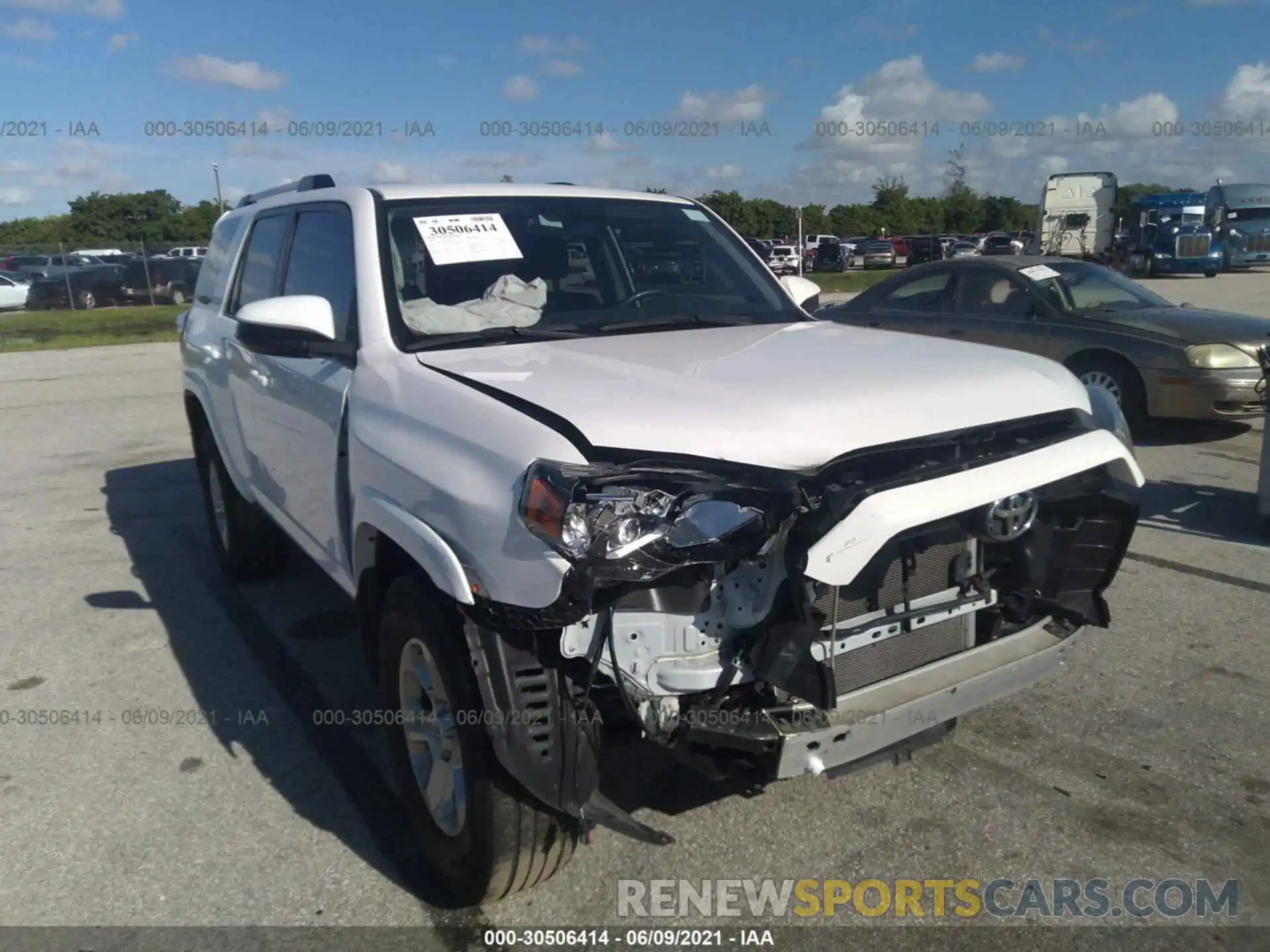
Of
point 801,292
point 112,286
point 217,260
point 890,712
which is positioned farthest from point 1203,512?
point 112,286

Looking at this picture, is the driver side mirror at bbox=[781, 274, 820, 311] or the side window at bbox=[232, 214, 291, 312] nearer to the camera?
the driver side mirror at bbox=[781, 274, 820, 311]

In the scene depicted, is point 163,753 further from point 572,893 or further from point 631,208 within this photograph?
point 631,208

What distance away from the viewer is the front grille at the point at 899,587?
258 cm

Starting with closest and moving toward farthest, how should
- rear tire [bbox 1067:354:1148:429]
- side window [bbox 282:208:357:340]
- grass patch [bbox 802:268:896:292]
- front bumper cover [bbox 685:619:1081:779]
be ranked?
1. front bumper cover [bbox 685:619:1081:779]
2. side window [bbox 282:208:357:340]
3. rear tire [bbox 1067:354:1148:429]
4. grass patch [bbox 802:268:896:292]

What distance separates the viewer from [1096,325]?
8.84m

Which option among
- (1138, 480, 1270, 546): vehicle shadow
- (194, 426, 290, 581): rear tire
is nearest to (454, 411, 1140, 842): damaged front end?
(194, 426, 290, 581): rear tire

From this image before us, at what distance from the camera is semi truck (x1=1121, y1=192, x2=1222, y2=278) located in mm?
32969

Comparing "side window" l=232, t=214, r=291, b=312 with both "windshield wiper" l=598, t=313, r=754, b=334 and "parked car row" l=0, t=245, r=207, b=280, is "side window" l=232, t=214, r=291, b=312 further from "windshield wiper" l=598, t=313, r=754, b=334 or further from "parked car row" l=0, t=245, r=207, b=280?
"parked car row" l=0, t=245, r=207, b=280

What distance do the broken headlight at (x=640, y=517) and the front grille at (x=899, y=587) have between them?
30cm

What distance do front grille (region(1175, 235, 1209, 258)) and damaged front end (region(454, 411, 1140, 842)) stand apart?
34.9m

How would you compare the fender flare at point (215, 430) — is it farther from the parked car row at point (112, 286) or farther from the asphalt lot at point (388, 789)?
Result: the parked car row at point (112, 286)

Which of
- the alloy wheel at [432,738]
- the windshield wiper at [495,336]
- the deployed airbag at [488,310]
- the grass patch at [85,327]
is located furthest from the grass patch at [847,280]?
the alloy wheel at [432,738]

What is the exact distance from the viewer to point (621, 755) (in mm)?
3059

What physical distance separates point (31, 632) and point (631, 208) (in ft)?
12.0
